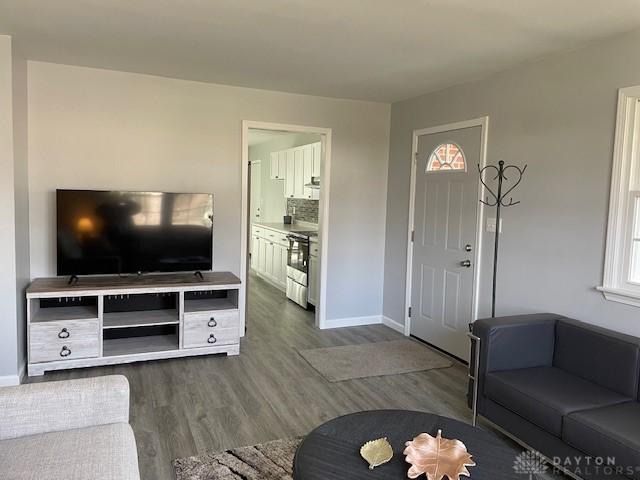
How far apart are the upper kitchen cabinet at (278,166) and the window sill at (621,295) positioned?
541 cm

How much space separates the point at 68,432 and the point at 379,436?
1.29 meters

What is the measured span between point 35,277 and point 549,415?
157 inches

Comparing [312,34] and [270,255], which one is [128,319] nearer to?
[312,34]

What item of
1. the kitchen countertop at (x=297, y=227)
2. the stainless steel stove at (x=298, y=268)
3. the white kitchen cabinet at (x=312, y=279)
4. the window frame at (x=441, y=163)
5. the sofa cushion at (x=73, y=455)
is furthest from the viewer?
the kitchen countertop at (x=297, y=227)

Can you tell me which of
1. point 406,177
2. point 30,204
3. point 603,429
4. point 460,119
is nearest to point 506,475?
point 603,429

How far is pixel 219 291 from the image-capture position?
472 cm

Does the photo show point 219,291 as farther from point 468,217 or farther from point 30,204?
point 468,217

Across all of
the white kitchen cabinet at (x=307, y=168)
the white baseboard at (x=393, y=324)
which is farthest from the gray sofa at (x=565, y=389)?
the white kitchen cabinet at (x=307, y=168)

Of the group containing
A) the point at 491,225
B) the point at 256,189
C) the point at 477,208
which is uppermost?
the point at 256,189

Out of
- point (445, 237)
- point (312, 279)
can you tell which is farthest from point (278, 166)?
point (445, 237)

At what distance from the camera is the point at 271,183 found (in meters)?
8.98

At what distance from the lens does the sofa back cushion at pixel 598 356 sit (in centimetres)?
264

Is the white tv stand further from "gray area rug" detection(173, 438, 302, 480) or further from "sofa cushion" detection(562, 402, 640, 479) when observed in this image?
"sofa cushion" detection(562, 402, 640, 479)

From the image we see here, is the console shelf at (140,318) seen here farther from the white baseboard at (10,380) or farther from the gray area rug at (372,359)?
the gray area rug at (372,359)
